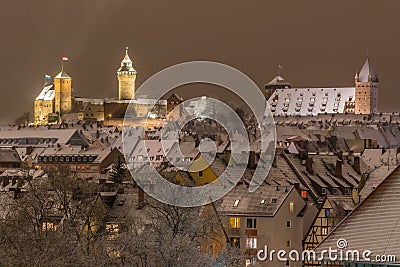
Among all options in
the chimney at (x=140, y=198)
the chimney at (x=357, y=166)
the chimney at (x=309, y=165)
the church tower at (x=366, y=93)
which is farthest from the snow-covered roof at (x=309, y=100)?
the chimney at (x=140, y=198)

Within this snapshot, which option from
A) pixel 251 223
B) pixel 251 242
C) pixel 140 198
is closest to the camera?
pixel 251 242

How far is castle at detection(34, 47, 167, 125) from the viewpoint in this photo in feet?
576

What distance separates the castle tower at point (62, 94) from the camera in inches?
7409

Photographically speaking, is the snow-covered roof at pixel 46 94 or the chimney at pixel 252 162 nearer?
the chimney at pixel 252 162

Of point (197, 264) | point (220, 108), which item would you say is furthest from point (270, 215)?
point (220, 108)

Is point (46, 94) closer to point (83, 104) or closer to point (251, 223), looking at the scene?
point (83, 104)

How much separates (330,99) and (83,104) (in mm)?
38325

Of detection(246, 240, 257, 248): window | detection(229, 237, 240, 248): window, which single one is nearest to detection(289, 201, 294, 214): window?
detection(246, 240, 257, 248): window

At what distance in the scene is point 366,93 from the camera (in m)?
184

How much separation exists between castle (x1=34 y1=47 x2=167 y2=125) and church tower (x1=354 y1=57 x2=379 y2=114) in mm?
30189

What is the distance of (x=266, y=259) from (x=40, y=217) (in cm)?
670

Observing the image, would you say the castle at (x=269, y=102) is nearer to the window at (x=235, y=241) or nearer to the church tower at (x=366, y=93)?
the church tower at (x=366, y=93)

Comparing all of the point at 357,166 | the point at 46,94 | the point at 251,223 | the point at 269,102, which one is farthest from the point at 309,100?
the point at 251,223

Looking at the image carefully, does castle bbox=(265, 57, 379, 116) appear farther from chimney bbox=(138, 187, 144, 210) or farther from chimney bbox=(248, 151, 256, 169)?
chimney bbox=(138, 187, 144, 210)
